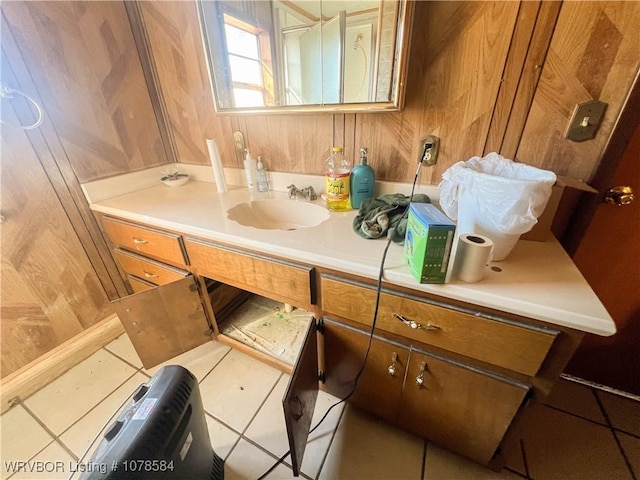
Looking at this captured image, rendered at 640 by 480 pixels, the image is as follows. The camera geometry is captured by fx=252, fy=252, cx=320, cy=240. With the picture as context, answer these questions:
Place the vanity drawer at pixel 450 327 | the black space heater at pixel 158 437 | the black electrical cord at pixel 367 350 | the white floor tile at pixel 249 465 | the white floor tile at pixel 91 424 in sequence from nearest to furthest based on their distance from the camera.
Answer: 1. the black space heater at pixel 158 437
2. the vanity drawer at pixel 450 327
3. the black electrical cord at pixel 367 350
4. the white floor tile at pixel 249 465
5. the white floor tile at pixel 91 424

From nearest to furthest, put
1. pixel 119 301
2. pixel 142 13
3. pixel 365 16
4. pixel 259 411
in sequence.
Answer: pixel 365 16
pixel 119 301
pixel 259 411
pixel 142 13

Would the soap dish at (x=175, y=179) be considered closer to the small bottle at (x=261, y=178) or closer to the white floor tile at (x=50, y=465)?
the small bottle at (x=261, y=178)

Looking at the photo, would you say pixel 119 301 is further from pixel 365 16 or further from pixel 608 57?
pixel 608 57

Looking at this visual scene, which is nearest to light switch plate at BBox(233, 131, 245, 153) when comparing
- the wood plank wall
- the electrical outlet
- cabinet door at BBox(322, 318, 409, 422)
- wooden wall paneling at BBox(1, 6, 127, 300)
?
the wood plank wall

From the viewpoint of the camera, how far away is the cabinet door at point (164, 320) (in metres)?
1.00

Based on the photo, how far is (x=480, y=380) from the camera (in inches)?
26.5

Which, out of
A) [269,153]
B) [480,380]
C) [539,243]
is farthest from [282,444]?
[269,153]

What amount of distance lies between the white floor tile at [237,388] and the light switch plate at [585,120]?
144 cm

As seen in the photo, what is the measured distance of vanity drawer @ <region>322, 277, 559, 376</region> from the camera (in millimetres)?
574

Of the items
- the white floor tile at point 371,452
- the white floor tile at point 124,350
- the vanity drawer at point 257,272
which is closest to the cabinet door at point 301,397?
the vanity drawer at point 257,272

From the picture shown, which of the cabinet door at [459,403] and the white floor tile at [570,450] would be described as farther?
the white floor tile at [570,450]

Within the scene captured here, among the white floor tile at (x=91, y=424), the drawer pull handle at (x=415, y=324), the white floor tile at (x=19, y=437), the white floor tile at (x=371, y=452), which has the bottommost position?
the white floor tile at (x=19, y=437)

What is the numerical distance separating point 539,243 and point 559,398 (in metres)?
0.83

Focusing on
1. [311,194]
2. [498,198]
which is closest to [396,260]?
[498,198]
